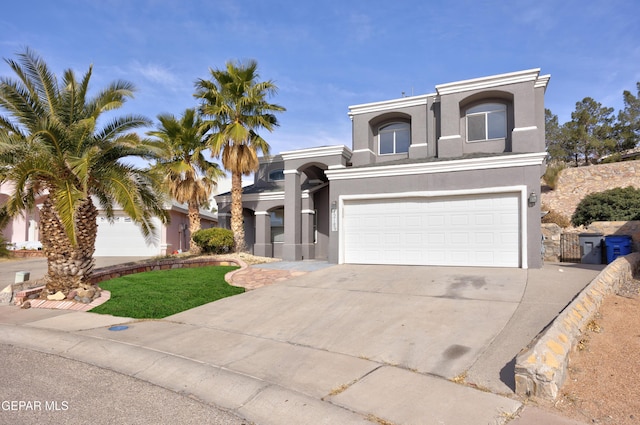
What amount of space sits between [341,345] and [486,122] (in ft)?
43.6

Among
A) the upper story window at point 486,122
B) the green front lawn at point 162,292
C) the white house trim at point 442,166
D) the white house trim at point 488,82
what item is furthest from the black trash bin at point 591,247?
the green front lawn at point 162,292

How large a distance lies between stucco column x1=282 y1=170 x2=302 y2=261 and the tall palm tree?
1782 millimetres

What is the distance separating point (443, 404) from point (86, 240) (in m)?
10.1

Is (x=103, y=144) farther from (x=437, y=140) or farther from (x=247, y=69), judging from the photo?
(x=437, y=140)

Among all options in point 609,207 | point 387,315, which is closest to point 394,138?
point 387,315

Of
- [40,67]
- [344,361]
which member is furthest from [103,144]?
[344,361]

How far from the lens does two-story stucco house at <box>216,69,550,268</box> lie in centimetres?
1269

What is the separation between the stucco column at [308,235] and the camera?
1966cm

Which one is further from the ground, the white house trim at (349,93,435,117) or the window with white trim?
the white house trim at (349,93,435,117)

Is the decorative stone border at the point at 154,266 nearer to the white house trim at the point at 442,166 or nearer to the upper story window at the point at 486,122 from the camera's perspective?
the white house trim at the point at 442,166

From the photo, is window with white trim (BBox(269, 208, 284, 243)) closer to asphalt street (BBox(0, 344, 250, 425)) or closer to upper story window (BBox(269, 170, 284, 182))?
upper story window (BBox(269, 170, 284, 182))

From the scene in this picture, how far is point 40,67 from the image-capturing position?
11.0m

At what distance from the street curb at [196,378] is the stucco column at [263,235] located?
14387 mm

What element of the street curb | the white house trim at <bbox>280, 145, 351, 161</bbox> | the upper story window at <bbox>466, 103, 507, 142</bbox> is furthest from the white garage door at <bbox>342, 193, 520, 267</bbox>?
the street curb
